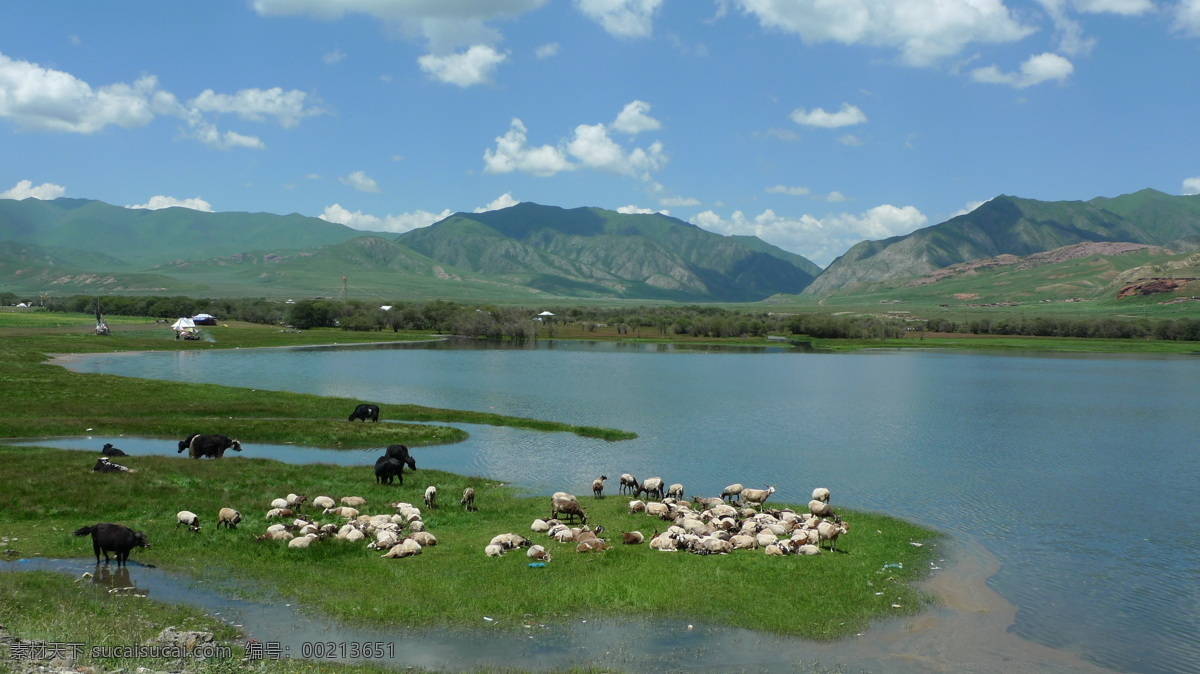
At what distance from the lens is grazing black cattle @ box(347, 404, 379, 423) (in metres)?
45.4

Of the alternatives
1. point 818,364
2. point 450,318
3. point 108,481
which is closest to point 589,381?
point 818,364

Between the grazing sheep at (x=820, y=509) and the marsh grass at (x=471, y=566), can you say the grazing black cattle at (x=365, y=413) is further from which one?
the grazing sheep at (x=820, y=509)

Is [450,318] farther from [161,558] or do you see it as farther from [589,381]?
[161,558]

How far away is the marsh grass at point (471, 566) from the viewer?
54.0 feet

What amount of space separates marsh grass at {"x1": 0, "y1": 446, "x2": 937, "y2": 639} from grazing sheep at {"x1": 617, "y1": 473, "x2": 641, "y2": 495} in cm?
318

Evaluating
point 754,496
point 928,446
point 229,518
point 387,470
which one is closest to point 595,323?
point 928,446

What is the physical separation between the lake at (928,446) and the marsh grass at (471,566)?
355cm

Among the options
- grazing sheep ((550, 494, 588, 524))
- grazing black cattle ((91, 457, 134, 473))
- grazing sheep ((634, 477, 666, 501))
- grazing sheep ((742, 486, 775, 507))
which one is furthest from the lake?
grazing black cattle ((91, 457, 134, 473))

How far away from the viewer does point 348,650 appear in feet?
46.0

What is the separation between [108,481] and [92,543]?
6251 mm

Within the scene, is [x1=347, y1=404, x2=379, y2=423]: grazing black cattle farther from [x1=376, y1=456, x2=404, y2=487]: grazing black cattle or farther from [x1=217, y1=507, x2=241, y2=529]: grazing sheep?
[x1=217, y1=507, x2=241, y2=529]: grazing sheep

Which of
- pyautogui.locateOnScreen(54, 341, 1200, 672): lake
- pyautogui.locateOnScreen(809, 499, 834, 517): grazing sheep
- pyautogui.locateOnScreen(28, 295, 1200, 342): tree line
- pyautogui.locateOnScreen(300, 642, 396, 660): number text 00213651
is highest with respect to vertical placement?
pyautogui.locateOnScreen(28, 295, 1200, 342): tree line

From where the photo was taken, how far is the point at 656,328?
598 ft

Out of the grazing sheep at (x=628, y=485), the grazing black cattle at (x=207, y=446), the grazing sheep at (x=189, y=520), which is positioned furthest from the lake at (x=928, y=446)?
the grazing sheep at (x=189, y=520)
